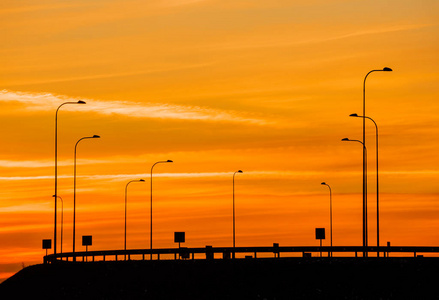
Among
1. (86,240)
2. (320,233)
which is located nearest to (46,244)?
(86,240)

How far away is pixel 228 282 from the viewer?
158 feet

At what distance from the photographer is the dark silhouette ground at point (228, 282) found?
41500 millimetres

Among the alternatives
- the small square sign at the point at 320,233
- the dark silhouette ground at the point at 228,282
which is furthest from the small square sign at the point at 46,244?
the dark silhouette ground at the point at 228,282

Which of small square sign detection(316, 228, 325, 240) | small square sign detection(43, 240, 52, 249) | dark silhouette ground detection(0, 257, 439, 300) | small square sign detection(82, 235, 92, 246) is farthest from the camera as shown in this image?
small square sign detection(82, 235, 92, 246)

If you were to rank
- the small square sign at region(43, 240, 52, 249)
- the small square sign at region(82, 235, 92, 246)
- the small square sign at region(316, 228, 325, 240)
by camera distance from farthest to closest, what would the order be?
the small square sign at region(82, 235, 92, 246)
the small square sign at region(43, 240, 52, 249)
the small square sign at region(316, 228, 325, 240)

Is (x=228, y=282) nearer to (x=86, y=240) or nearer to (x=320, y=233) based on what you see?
(x=320, y=233)

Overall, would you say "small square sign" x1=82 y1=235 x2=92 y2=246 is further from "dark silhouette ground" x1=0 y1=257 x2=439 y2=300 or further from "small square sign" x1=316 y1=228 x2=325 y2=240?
"dark silhouette ground" x1=0 y1=257 x2=439 y2=300

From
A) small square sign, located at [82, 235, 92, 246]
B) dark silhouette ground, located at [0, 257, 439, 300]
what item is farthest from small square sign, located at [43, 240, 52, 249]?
dark silhouette ground, located at [0, 257, 439, 300]

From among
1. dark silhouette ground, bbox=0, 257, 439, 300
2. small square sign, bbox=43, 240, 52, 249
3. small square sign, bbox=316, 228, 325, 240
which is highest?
small square sign, bbox=316, 228, 325, 240

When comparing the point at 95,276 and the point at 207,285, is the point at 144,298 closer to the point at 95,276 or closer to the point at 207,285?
the point at 207,285

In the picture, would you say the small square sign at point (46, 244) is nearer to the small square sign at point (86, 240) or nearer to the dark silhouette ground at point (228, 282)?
the small square sign at point (86, 240)

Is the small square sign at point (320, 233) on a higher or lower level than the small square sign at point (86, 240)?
higher

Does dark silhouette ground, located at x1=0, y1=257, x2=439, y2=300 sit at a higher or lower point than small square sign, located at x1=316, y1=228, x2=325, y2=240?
lower

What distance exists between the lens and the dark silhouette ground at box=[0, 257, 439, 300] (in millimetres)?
41500
